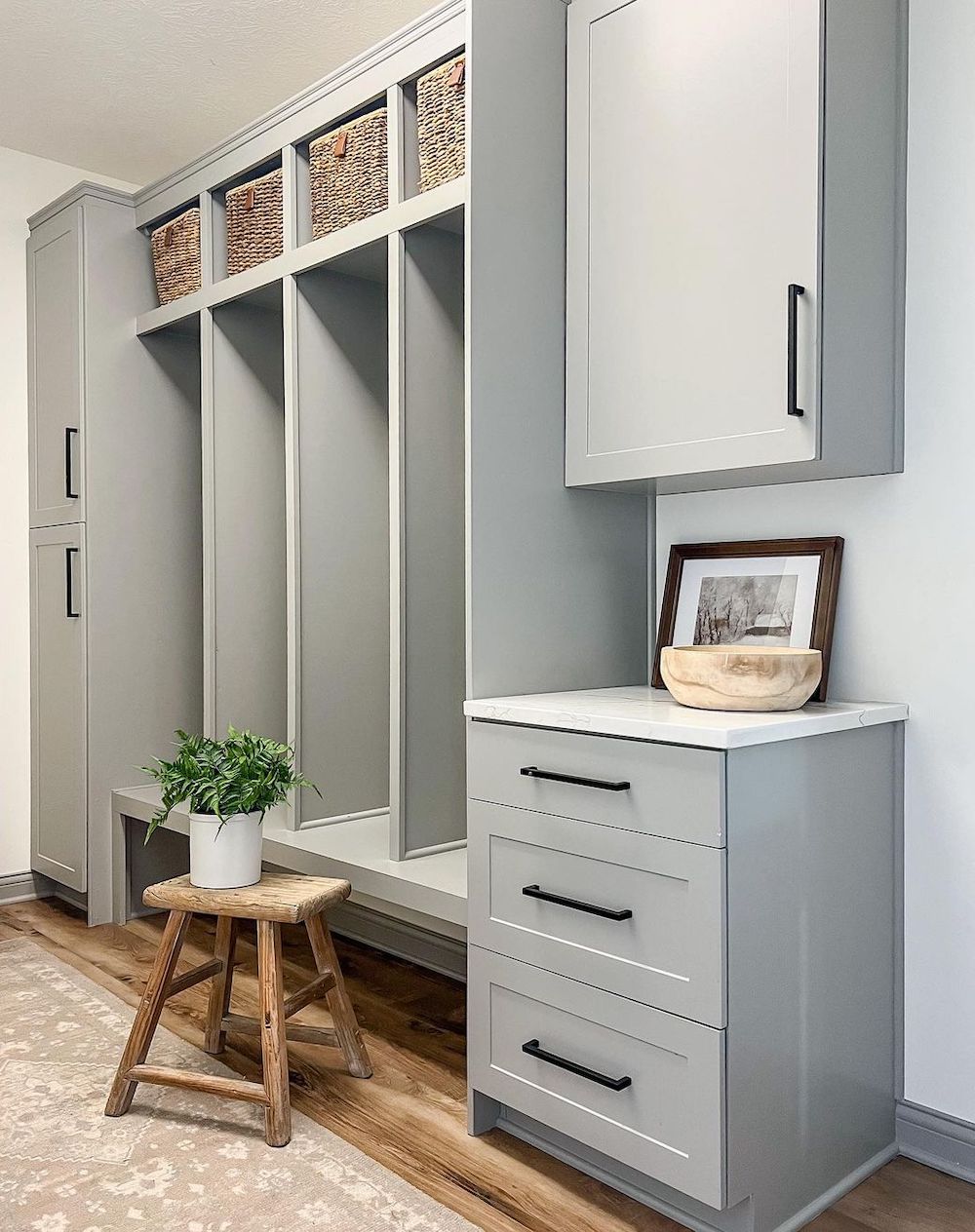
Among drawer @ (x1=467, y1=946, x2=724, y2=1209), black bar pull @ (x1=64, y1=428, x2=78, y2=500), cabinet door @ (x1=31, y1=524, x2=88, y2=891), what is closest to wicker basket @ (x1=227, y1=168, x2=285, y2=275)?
black bar pull @ (x1=64, y1=428, x2=78, y2=500)

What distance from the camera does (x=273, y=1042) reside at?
6.41 feet

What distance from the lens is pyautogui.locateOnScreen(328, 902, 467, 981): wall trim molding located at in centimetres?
279

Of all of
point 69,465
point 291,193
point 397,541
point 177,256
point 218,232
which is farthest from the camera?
point 69,465

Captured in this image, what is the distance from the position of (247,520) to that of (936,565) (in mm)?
2029

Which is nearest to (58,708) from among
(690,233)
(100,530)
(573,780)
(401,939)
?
(100,530)

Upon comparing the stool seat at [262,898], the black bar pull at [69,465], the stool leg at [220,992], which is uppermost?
the black bar pull at [69,465]

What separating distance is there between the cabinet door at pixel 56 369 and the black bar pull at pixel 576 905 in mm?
2173

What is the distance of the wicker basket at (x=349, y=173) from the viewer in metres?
2.49

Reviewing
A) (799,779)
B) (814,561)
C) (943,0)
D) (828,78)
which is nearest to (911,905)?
(799,779)

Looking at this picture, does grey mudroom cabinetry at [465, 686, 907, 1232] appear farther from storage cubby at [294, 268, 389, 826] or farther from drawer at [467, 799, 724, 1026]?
storage cubby at [294, 268, 389, 826]

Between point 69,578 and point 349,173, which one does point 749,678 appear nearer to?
point 349,173

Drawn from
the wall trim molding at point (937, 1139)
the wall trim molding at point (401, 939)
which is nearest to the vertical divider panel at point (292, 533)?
the wall trim molding at point (401, 939)

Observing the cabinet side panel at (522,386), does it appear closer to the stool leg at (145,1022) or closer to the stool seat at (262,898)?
the stool seat at (262,898)

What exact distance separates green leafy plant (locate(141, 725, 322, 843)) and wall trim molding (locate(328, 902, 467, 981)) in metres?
0.70
